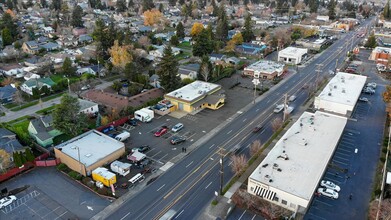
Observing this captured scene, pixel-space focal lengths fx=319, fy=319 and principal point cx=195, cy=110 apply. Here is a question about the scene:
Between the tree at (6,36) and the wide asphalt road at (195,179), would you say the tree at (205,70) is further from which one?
the tree at (6,36)

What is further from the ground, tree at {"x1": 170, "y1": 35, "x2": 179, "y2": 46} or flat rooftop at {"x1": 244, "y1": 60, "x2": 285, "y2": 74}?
tree at {"x1": 170, "y1": 35, "x2": 179, "y2": 46}

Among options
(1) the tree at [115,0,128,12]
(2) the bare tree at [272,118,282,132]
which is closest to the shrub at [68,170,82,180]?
(2) the bare tree at [272,118,282,132]

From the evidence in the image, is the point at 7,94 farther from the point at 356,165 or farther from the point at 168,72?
the point at 356,165

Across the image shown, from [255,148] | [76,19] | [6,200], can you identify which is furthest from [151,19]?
[6,200]

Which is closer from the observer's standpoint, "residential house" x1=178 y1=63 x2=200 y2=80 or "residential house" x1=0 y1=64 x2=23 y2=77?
"residential house" x1=178 y1=63 x2=200 y2=80

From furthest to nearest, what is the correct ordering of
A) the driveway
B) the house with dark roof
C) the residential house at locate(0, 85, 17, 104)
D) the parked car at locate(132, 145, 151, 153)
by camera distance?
1. the residential house at locate(0, 85, 17, 104)
2. the house with dark roof
3. the parked car at locate(132, 145, 151, 153)
4. the driveway

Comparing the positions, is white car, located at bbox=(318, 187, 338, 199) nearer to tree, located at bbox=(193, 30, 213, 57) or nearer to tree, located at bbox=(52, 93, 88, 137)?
tree, located at bbox=(52, 93, 88, 137)

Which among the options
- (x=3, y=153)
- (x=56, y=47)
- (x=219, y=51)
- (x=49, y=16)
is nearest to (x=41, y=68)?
(x=56, y=47)

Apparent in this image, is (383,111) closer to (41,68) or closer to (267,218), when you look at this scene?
(267,218)
